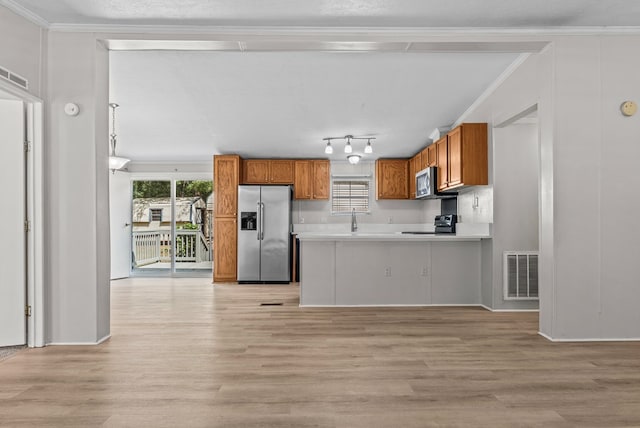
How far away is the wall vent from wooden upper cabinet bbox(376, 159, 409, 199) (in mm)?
3336

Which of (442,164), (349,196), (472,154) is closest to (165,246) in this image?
(349,196)

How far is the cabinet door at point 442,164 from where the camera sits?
510cm

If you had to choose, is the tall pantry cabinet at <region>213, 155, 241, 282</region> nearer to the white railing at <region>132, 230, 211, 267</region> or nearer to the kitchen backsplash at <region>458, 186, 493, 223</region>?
the white railing at <region>132, 230, 211, 267</region>

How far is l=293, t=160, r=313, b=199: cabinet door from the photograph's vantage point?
7527 millimetres

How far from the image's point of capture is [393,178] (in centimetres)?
761

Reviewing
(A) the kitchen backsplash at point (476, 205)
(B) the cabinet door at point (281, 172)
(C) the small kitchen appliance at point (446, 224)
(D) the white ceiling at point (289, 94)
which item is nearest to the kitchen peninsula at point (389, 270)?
(A) the kitchen backsplash at point (476, 205)

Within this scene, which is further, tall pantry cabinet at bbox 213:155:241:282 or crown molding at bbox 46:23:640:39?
tall pantry cabinet at bbox 213:155:241:282

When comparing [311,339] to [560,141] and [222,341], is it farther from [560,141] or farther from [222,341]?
[560,141]

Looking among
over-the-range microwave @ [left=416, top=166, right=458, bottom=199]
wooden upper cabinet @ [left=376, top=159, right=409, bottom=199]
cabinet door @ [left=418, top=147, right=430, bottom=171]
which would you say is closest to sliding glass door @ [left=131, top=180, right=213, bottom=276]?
wooden upper cabinet @ [left=376, top=159, right=409, bottom=199]

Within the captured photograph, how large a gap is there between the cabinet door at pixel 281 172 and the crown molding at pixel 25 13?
4.64m

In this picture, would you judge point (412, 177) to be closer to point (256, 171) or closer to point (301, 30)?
point (256, 171)

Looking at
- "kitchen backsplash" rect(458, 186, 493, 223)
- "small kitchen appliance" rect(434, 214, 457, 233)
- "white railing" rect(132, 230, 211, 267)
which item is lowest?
"white railing" rect(132, 230, 211, 267)

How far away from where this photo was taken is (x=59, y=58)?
313 cm

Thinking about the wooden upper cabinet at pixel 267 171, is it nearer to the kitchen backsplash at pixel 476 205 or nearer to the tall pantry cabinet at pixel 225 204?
the tall pantry cabinet at pixel 225 204
